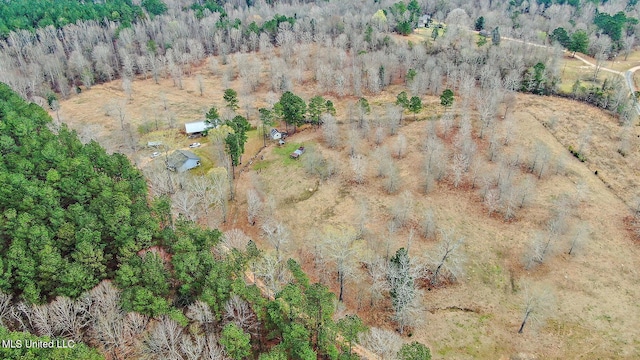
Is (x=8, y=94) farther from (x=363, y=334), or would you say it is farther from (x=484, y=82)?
(x=484, y=82)

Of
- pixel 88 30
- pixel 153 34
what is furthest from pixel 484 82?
pixel 88 30

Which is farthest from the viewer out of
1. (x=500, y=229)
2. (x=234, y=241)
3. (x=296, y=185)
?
(x=296, y=185)

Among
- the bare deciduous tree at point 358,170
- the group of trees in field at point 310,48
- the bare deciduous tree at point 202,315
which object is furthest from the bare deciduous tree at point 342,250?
the group of trees in field at point 310,48

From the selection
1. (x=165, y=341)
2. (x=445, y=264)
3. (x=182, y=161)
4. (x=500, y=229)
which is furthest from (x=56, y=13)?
(x=500, y=229)

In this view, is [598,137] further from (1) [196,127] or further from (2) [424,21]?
(2) [424,21]

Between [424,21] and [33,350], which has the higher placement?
[424,21]

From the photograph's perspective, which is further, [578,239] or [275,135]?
[275,135]

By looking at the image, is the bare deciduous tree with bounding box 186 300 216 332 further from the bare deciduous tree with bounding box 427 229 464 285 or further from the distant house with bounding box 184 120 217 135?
the distant house with bounding box 184 120 217 135
